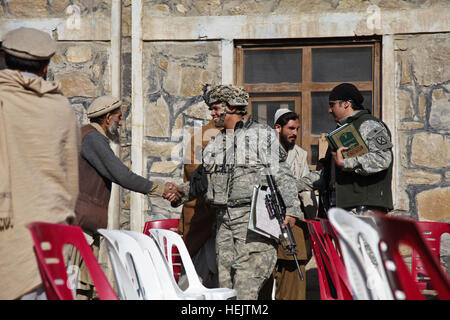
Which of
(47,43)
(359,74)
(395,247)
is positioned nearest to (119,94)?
(359,74)

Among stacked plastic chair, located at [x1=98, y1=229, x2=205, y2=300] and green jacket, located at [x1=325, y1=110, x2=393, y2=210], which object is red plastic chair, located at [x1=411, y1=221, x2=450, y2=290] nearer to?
green jacket, located at [x1=325, y1=110, x2=393, y2=210]

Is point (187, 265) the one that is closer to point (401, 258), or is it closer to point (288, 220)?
point (288, 220)

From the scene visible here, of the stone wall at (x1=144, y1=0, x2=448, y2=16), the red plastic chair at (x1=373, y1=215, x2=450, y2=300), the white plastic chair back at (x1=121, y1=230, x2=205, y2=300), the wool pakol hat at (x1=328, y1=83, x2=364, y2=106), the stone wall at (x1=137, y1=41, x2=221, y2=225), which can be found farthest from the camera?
the stone wall at (x1=137, y1=41, x2=221, y2=225)

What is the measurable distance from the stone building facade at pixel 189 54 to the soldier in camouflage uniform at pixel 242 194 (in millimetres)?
1996

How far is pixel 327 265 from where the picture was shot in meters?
4.45

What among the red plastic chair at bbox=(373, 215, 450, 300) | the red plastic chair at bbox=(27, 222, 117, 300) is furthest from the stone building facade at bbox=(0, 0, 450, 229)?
the red plastic chair at bbox=(373, 215, 450, 300)

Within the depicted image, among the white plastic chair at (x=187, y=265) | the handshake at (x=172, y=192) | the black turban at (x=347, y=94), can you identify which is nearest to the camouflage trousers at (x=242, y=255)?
the white plastic chair at (x=187, y=265)

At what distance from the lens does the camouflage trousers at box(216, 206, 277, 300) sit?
487 centimetres

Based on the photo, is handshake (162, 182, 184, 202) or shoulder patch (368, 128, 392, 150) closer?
shoulder patch (368, 128, 392, 150)

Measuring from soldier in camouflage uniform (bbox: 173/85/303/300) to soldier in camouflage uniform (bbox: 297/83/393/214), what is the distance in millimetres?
460

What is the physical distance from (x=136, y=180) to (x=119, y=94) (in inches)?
76.3

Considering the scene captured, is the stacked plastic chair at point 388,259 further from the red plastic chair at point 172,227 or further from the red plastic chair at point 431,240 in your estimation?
the red plastic chair at point 172,227

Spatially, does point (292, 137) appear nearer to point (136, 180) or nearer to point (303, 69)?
point (303, 69)

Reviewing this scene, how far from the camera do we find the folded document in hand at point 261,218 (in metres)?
4.85
